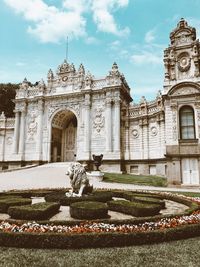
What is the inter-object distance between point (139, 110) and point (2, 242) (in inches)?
1210

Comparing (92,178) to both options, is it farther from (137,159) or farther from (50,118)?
(50,118)

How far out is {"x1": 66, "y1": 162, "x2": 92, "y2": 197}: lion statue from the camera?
38.7 feet

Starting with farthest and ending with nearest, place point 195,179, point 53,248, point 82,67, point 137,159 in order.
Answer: point 82,67
point 137,159
point 195,179
point 53,248

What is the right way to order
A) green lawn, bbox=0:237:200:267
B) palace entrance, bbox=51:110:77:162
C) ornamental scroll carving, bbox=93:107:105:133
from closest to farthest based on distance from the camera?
1. green lawn, bbox=0:237:200:267
2. ornamental scroll carving, bbox=93:107:105:133
3. palace entrance, bbox=51:110:77:162

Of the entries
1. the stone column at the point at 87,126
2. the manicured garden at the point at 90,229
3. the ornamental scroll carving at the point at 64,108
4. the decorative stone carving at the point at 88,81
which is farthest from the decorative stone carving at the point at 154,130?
the manicured garden at the point at 90,229

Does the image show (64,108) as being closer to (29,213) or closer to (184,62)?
(184,62)

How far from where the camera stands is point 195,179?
847 inches

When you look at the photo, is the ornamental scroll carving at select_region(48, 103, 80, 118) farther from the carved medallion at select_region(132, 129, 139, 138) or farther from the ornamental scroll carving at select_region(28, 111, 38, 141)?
the carved medallion at select_region(132, 129, 139, 138)

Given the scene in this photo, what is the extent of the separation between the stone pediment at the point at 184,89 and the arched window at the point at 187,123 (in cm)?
141

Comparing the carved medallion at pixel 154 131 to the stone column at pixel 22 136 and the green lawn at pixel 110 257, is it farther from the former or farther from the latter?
the green lawn at pixel 110 257

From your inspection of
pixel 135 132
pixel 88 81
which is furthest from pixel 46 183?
pixel 88 81

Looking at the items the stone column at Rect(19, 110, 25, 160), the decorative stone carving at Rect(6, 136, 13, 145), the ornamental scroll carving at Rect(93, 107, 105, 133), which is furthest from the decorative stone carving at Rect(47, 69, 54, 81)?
the decorative stone carving at Rect(6, 136, 13, 145)

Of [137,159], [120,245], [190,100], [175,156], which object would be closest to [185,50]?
[190,100]

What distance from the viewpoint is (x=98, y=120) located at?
3703 centimetres
